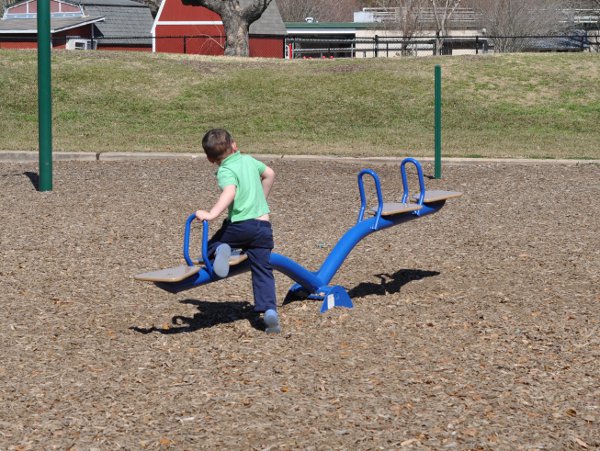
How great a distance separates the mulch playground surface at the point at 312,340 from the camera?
178 inches

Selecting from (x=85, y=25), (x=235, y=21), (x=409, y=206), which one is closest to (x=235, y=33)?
(x=235, y=21)

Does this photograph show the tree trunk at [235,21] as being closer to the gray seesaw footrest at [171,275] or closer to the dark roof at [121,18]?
the dark roof at [121,18]

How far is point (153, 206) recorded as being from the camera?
10562 millimetres

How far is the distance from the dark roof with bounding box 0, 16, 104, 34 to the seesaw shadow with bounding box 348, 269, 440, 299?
45485 mm

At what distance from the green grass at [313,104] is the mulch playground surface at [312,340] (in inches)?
240

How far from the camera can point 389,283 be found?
24.6ft

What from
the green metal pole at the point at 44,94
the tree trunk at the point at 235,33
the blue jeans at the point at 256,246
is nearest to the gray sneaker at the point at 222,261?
the blue jeans at the point at 256,246

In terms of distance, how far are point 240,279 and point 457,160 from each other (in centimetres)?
706

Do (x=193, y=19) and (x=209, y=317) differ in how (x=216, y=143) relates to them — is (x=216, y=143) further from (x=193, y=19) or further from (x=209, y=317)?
(x=193, y=19)

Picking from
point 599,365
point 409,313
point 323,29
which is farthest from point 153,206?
point 323,29

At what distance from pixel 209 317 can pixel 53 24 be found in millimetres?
48681

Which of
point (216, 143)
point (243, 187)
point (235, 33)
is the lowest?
point (243, 187)

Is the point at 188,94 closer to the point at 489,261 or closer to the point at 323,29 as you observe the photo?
the point at 489,261

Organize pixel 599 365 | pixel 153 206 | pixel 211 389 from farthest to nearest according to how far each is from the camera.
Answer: pixel 153 206 → pixel 599 365 → pixel 211 389
